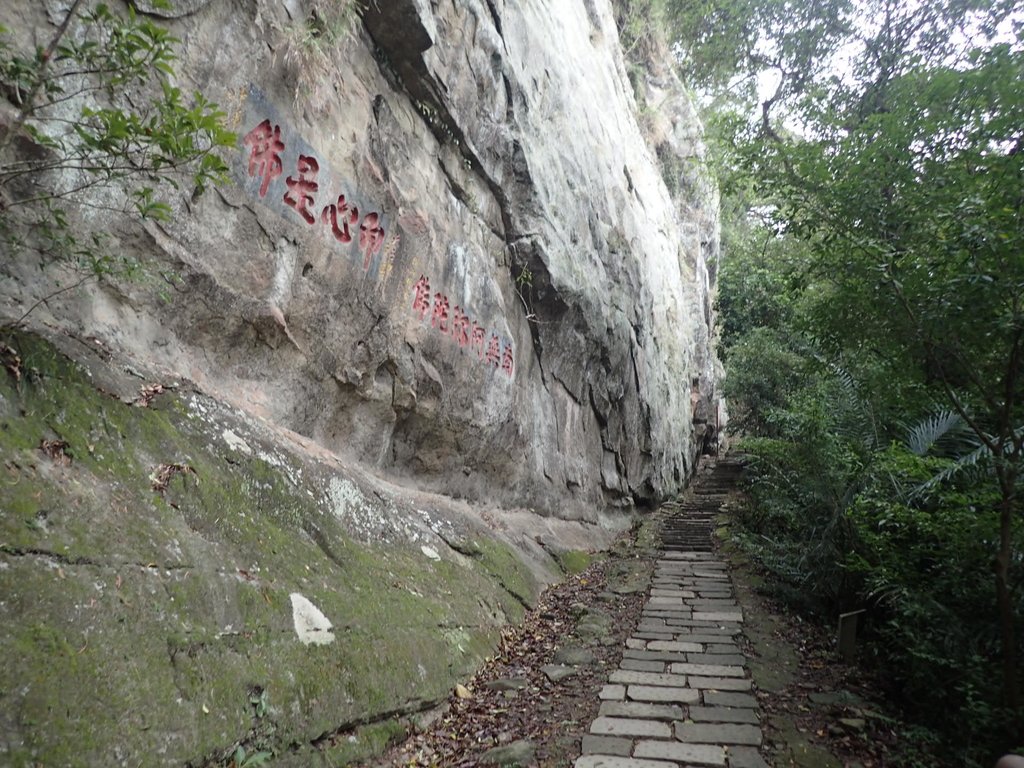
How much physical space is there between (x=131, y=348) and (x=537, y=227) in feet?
18.9

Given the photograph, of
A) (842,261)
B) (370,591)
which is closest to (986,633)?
(842,261)

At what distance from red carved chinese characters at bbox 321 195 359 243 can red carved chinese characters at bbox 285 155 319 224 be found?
0.17 meters

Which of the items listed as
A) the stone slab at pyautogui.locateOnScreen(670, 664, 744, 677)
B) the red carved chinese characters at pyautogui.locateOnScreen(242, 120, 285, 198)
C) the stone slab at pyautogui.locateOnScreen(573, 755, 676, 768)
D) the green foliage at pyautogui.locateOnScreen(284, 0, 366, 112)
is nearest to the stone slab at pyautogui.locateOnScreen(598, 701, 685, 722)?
the stone slab at pyautogui.locateOnScreen(573, 755, 676, 768)

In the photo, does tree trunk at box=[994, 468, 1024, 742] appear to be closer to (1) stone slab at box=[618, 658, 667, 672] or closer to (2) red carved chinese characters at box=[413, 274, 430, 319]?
(1) stone slab at box=[618, 658, 667, 672]

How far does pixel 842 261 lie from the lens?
467 centimetres

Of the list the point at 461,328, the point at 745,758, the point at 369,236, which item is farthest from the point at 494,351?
the point at 745,758

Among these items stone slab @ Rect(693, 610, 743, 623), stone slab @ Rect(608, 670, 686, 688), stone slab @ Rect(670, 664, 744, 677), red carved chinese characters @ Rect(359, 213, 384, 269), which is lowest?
stone slab @ Rect(693, 610, 743, 623)

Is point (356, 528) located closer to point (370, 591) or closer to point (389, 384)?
point (370, 591)

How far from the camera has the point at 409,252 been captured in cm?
591

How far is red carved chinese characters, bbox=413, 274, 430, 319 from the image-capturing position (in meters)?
6.00

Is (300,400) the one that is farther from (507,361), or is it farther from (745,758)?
(745,758)

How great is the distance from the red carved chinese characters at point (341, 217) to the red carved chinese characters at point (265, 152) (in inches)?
20.0

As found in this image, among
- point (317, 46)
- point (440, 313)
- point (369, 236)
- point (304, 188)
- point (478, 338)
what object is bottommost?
point (478, 338)

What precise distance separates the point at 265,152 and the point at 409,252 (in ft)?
5.59
